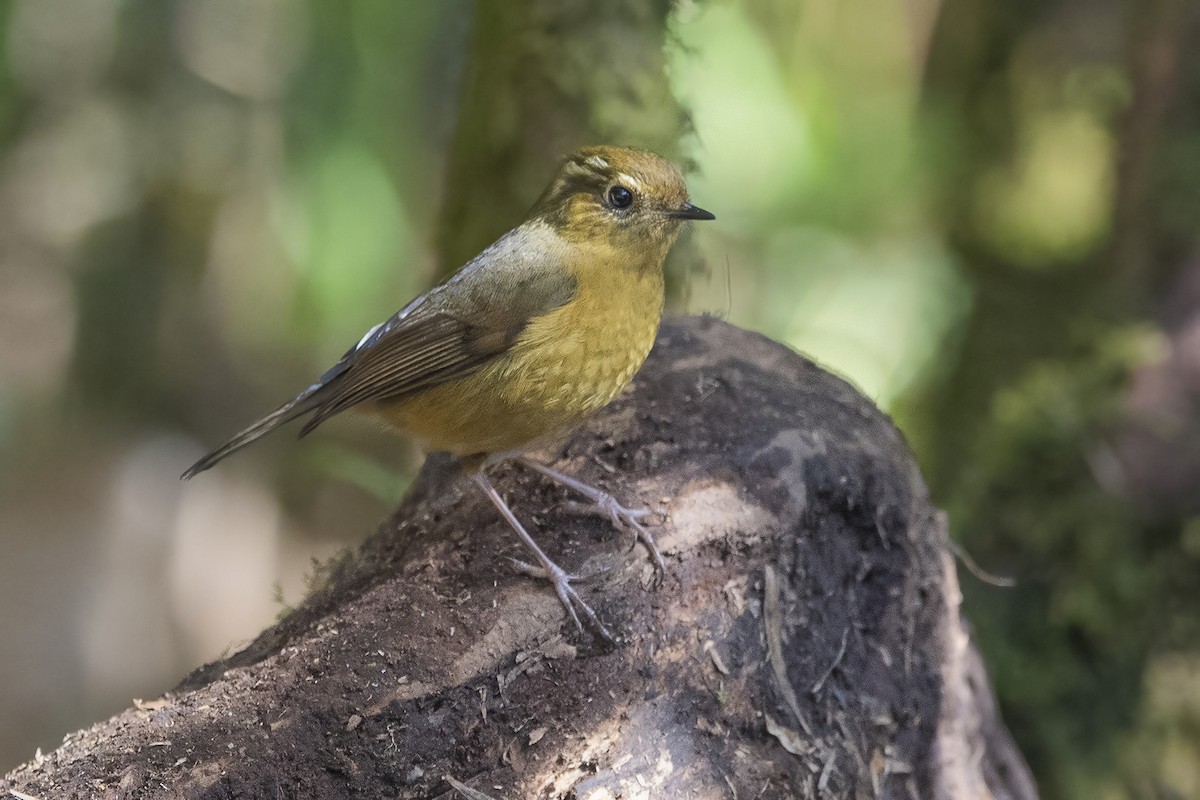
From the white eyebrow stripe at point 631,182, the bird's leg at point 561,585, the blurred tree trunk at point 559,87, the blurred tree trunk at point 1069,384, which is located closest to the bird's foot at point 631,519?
the bird's leg at point 561,585

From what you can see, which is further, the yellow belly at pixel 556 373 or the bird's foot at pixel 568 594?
the yellow belly at pixel 556 373

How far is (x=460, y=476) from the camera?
3299 millimetres

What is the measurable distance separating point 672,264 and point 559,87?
36.2 inches

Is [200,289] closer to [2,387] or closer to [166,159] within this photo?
[166,159]

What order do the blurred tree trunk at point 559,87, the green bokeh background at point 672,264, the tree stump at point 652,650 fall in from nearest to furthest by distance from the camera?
1. the tree stump at point 652,650
2. the blurred tree trunk at point 559,87
3. the green bokeh background at point 672,264

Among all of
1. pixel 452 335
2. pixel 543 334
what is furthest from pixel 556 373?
pixel 452 335

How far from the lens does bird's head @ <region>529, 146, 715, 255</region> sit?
2.81m

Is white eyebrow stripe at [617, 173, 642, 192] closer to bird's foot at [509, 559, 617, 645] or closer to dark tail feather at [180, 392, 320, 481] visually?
bird's foot at [509, 559, 617, 645]

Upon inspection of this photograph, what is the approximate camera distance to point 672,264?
4.19 meters

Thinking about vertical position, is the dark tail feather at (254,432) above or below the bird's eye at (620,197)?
below

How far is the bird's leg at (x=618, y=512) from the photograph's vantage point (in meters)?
2.51

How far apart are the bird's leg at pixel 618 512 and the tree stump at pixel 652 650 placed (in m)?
0.03

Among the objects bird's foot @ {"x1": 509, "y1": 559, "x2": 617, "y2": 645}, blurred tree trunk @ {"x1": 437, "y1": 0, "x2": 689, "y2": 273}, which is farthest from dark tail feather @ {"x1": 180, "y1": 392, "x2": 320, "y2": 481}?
blurred tree trunk @ {"x1": 437, "y1": 0, "x2": 689, "y2": 273}

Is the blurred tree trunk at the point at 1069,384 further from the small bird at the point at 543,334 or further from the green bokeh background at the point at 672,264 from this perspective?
the small bird at the point at 543,334
